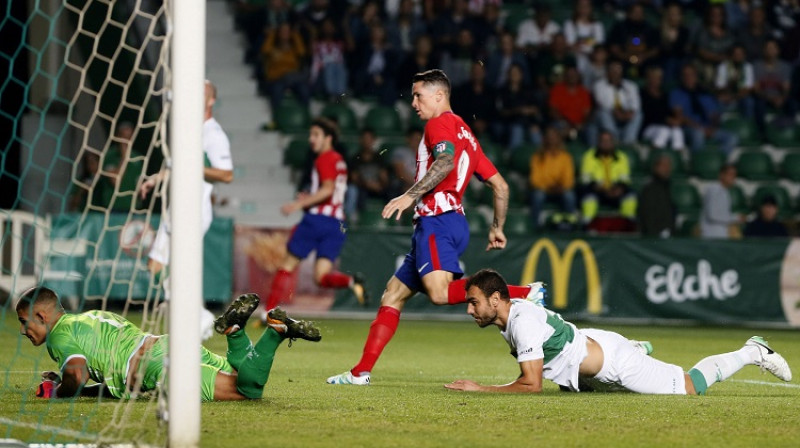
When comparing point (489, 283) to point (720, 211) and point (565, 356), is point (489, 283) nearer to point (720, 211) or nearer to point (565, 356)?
point (565, 356)

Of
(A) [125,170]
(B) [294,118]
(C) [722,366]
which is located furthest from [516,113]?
(C) [722,366]

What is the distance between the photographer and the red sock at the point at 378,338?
24.0 ft

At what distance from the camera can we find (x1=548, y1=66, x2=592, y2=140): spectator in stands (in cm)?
1692

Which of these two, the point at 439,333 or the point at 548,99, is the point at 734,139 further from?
the point at 439,333

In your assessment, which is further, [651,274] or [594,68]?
[594,68]

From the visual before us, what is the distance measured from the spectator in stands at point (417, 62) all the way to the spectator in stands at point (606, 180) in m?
2.61

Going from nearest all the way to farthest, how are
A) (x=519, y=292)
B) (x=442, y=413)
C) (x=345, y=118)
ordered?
(x=442, y=413), (x=519, y=292), (x=345, y=118)

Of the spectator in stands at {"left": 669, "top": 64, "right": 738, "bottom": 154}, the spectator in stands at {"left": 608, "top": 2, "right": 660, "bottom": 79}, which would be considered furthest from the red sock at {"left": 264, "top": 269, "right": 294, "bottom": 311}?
the spectator in stands at {"left": 608, "top": 2, "right": 660, "bottom": 79}

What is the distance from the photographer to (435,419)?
5652mm

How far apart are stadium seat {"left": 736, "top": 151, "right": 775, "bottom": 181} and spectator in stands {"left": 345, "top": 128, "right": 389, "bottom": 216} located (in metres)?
5.02

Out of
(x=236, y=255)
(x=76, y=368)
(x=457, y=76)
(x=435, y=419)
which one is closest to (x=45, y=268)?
(x=236, y=255)

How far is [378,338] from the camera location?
7.36m

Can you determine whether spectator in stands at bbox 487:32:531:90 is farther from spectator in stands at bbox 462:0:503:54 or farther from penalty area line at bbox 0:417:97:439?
penalty area line at bbox 0:417:97:439

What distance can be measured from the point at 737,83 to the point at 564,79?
2651 millimetres
